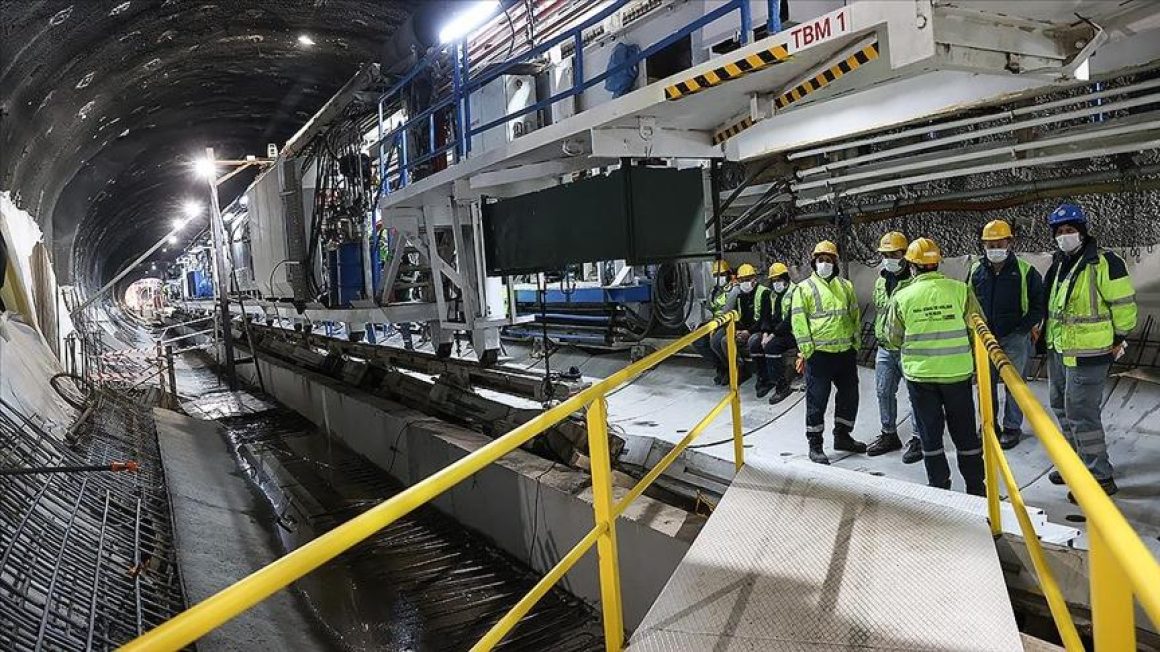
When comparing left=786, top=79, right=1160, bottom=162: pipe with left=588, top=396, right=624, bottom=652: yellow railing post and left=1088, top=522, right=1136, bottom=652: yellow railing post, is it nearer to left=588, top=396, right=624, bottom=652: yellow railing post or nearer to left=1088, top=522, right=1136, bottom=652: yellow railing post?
left=588, top=396, right=624, bottom=652: yellow railing post

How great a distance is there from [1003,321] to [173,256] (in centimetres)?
3800

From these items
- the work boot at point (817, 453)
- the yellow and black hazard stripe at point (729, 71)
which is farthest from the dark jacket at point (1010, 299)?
the yellow and black hazard stripe at point (729, 71)

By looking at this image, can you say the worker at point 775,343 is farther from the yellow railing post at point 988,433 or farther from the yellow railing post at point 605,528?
the yellow railing post at point 605,528

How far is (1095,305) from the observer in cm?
412

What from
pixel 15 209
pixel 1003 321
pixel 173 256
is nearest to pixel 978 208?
pixel 1003 321

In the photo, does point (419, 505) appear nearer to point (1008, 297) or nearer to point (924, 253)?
point (924, 253)

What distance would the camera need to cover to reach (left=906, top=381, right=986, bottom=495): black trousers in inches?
159

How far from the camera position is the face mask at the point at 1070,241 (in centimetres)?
426

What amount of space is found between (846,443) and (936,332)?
1788 mm

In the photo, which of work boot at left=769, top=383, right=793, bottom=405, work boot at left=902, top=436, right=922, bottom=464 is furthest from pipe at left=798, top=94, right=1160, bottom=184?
work boot at left=902, top=436, right=922, bottom=464

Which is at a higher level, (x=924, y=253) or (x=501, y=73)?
(x=501, y=73)

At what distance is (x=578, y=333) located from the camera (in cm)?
1042

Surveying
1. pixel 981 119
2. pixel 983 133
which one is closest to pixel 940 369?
pixel 983 133

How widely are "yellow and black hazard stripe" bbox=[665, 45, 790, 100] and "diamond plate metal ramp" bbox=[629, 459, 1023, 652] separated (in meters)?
2.08
